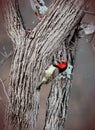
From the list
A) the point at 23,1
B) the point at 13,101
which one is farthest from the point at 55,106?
the point at 23,1

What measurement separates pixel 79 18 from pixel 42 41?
0.18 m

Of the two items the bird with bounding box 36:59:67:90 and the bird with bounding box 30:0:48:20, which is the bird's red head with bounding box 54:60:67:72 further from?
the bird with bounding box 30:0:48:20

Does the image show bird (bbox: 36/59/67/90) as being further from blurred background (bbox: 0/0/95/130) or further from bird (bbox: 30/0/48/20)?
blurred background (bbox: 0/0/95/130)

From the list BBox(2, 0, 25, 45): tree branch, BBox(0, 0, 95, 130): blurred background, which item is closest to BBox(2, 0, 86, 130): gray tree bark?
BBox(2, 0, 25, 45): tree branch

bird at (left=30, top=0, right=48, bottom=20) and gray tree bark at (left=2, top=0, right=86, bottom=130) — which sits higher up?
bird at (left=30, top=0, right=48, bottom=20)

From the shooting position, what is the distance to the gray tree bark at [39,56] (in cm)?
134

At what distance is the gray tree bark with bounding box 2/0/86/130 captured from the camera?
1337 millimetres

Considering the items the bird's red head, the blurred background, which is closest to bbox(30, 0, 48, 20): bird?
the bird's red head

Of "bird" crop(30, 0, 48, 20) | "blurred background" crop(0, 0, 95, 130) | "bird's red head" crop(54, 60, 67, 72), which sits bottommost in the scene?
"blurred background" crop(0, 0, 95, 130)

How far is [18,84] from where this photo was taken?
1389 mm

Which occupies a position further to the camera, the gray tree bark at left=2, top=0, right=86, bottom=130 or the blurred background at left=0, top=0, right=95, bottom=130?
the blurred background at left=0, top=0, right=95, bottom=130

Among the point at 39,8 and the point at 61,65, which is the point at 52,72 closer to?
the point at 61,65

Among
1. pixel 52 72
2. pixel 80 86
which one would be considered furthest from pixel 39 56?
pixel 80 86

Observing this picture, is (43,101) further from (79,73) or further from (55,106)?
(55,106)
